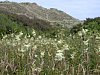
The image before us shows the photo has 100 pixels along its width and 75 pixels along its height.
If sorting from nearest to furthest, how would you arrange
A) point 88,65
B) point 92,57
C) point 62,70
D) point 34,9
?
point 62,70 < point 88,65 < point 92,57 < point 34,9

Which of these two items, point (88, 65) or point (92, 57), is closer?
point (88, 65)

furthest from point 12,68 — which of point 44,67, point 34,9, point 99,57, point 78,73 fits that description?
point 34,9

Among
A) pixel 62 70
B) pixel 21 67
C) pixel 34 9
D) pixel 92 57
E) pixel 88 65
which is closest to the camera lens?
pixel 62 70

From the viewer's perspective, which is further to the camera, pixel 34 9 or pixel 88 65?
pixel 34 9

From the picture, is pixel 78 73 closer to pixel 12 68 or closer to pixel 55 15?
pixel 12 68

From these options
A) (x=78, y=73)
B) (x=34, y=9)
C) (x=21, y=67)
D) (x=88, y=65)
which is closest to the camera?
(x=78, y=73)

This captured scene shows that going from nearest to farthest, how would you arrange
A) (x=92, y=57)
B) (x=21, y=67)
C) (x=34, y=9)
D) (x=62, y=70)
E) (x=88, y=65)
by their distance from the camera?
(x=62, y=70) → (x=88, y=65) → (x=21, y=67) → (x=92, y=57) → (x=34, y=9)

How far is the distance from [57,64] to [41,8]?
5305 centimetres

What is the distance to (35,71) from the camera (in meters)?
4.05

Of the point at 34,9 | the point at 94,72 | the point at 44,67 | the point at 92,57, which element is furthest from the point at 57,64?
the point at 34,9

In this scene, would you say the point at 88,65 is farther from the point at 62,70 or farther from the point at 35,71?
the point at 35,71

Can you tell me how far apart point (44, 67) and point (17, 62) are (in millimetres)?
521

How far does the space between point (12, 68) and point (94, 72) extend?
2.97 ft

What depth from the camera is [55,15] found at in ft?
181
